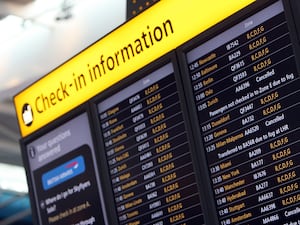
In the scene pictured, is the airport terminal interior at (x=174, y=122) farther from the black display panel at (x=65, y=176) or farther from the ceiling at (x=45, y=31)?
the ceiling at (x=45, y=31)

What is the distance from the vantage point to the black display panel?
11.5 ft

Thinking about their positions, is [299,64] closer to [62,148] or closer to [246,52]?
[246,52]

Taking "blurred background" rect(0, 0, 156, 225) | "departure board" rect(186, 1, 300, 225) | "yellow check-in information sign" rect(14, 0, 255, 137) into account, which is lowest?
"departure board" rect(186, 1, 300, 225)

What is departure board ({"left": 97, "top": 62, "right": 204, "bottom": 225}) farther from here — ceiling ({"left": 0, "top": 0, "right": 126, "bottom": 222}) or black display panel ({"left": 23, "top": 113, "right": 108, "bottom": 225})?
ceiling ({"left": 0, "top": 0, "right": 126, "bottom": 222})

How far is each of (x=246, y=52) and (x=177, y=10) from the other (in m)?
0.41

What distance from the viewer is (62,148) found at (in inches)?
146

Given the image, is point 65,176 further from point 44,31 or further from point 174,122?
point 44,31

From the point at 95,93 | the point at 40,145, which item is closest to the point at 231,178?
the point at 95,93

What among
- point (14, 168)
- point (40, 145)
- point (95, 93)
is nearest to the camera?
point (95, 93)

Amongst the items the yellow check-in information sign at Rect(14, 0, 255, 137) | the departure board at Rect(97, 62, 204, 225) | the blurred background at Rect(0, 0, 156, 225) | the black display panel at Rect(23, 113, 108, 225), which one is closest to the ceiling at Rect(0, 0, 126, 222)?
the blurred background at Rect(0, 0, 156, 225)

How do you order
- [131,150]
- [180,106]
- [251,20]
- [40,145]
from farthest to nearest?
[40,145] → [131,150] → [180,106] → [251,20]

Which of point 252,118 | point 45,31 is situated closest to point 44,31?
point 45,31

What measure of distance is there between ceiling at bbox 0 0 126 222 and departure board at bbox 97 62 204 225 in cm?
158

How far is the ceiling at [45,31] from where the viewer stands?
201 inches
